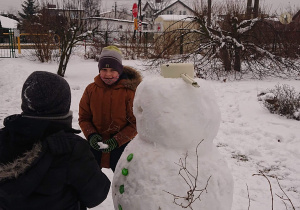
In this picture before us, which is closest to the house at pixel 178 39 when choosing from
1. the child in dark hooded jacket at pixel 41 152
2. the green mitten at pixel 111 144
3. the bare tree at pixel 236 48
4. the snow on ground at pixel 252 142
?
the bare tree at pixel 236 48

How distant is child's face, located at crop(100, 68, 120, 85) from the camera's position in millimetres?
2379

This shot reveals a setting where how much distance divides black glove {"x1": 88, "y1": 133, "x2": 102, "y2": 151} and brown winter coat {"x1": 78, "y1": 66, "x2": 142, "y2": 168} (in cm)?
7

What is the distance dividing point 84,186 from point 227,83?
8.18 m

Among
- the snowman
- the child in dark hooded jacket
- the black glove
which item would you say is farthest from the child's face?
the child in dark hooded jacket

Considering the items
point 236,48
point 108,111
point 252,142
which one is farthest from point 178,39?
point 108,111

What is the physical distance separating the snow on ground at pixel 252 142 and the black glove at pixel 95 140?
1043 millimetres

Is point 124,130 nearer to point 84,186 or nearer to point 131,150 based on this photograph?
point 131,150

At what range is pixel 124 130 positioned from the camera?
2328mm

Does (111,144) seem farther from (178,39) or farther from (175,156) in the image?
(178,39)

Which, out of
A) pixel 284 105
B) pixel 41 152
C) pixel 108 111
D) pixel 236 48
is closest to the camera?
pixel 41 152

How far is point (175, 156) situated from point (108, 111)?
0.98m

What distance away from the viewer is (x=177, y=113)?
5.02ft

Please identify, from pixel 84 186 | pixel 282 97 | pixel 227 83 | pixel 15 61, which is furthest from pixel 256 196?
pixel 15 61

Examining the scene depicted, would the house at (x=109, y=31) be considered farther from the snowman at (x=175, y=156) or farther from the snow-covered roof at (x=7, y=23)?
the snowman at (x=175, y=156)
